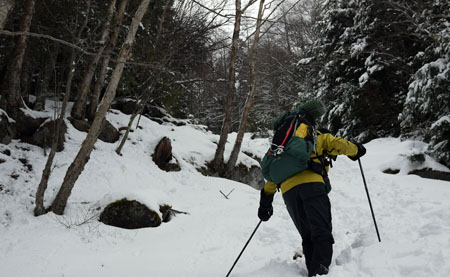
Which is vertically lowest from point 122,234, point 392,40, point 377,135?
point 122,234

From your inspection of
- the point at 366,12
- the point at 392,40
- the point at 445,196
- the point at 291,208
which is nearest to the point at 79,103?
the point at 291,208

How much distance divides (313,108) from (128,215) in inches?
154

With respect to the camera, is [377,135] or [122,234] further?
[377,135]

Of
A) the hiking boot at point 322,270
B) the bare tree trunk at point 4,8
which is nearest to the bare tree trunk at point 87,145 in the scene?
the bare tree trunk at point 4,8

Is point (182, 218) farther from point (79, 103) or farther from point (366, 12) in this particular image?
point (366, 12)

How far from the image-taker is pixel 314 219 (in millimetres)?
2666

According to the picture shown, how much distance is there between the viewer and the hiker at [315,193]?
2625 mm

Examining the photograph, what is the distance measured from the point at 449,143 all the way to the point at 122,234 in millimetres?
8538

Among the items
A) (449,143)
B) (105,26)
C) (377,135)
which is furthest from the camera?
(377,135)

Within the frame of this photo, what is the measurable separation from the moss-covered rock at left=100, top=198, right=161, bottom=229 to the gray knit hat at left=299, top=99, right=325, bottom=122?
145 inches

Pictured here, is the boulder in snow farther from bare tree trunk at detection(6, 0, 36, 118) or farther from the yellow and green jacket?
A: the yellow and green jacket

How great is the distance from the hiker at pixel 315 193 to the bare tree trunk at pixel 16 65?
23.3ft

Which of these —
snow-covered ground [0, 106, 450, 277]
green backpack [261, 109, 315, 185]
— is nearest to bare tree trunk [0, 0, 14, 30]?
snow-covered ground [0, 106, 450, 277]

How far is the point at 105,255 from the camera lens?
4.19 metres
